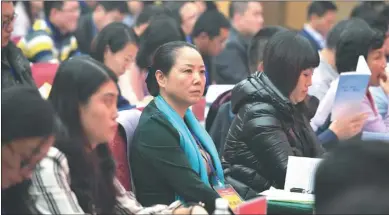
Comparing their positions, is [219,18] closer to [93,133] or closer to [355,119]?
[355,119]

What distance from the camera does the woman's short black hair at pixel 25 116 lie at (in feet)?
9.30

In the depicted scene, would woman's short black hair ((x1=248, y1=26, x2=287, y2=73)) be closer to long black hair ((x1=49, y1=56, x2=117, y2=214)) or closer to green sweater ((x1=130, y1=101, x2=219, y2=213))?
green sweater ((x1=130, y1=101, x2=219, y2=213))

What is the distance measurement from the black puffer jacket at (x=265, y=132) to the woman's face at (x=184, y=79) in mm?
383

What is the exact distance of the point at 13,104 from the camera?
2.88m

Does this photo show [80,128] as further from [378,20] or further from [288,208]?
[378,20]

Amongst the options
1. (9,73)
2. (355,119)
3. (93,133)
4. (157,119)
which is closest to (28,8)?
(9,73)

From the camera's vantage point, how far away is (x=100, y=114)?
3.13 metres

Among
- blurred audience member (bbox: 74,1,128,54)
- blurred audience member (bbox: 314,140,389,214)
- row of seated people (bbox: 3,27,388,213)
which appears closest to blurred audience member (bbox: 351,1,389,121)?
row of seated people (bbox: 3,27,388,213)

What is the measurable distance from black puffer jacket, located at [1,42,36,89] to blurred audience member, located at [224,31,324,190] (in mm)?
1179

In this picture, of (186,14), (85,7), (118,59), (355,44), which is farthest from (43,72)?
(85,7)

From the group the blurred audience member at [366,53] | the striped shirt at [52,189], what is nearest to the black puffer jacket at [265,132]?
the blurred audience member at [366,53]

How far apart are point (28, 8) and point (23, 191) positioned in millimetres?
6199

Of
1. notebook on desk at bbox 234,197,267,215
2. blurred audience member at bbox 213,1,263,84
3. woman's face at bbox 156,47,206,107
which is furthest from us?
blurred audience member at bbox 213,1,263,84

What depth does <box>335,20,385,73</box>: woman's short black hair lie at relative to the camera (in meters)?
5.46
